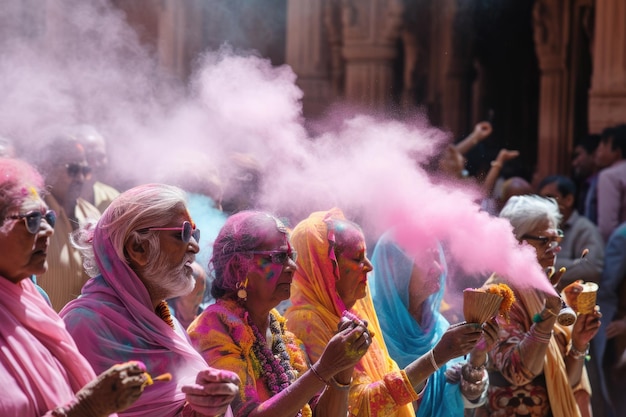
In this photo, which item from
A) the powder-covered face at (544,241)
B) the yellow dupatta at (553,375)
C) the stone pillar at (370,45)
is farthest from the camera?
the stone pillar at (370,45)

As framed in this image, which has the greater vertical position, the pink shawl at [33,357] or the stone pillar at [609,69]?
the stone pillar at [609,69]

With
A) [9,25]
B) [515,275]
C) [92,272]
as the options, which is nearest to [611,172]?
[515,275]

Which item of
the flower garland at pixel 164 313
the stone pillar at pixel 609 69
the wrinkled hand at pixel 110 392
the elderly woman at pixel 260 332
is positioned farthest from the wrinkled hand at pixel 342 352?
the stone pillar at pixel 609 69

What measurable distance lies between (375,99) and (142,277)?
956cm

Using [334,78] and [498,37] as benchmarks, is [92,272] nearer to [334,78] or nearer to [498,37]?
[334,78]

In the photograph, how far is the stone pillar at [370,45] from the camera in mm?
13203

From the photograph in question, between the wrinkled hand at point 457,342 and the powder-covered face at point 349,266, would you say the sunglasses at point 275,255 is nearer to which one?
the powder-covered face at point 349,266

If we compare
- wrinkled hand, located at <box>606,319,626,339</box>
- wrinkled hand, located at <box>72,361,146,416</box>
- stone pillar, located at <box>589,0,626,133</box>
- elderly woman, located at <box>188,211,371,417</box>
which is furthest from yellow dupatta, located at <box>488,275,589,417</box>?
stone pillar, located at <box>589,0,626,133</box>

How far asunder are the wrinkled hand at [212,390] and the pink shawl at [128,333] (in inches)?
9.7

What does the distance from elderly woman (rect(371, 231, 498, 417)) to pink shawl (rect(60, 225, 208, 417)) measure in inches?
68.1

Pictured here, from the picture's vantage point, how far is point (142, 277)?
12.5 feet

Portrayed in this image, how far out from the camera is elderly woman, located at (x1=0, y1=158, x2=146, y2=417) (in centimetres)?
305

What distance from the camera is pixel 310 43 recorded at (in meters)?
14.7

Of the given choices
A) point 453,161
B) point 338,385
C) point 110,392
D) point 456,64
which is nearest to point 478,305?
point 338,385
